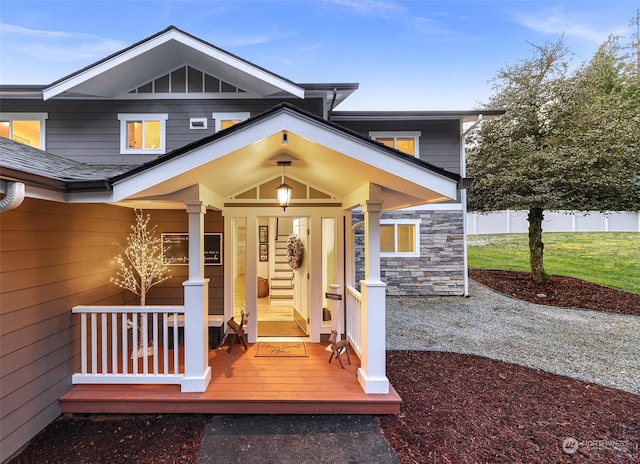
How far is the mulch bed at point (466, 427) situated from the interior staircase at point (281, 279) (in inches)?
152

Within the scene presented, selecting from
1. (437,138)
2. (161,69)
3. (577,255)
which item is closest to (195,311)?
(161,69)

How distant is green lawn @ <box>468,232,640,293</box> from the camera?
9911 millimetres

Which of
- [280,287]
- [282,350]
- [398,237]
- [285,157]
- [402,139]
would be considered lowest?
[282,350]

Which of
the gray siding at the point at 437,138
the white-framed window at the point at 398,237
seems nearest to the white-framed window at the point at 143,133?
the gray siding at the point at 437,138

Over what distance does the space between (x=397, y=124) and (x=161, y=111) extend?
5.92m

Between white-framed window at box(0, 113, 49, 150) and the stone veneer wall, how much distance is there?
7468mm

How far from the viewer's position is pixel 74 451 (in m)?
2.44

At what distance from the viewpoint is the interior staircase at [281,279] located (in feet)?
24.0

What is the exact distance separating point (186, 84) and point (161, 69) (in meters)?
0.55

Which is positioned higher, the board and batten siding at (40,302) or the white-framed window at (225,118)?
the white-framed window at (225,118)

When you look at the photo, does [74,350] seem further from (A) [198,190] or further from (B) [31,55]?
(B) [31,55]

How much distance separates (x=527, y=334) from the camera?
18.2ft

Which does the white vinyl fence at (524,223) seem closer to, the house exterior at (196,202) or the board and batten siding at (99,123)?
the house exterior at (196,202)

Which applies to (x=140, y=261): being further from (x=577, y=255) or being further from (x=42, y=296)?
(x=577, y=255)
